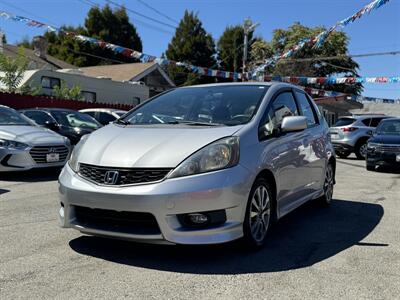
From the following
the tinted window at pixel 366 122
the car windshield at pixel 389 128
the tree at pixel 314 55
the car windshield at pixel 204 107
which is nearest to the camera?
the car windshield at pixel 204 107

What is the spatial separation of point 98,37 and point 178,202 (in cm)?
5159

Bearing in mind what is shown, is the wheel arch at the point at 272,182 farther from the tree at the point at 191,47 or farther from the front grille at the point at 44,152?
the tree at the point at 191,47

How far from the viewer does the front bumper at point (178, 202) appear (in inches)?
148

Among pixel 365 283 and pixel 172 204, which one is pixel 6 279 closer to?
pixel 172 204

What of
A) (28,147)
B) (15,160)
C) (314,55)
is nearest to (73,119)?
(28,147)

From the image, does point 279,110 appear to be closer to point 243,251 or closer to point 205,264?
point 243,251

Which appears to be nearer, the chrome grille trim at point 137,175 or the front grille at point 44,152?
the chrome grille trim at point 137,175

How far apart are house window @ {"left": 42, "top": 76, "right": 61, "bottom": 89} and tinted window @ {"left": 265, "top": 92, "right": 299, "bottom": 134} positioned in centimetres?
2044

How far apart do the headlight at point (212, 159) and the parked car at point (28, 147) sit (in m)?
5.68

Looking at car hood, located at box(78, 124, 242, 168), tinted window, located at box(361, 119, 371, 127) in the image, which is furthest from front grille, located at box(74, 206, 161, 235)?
tinted window, located at box(361, 119, 371, 127)

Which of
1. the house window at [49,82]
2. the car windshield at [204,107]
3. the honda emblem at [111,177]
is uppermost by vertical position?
the house window at [49,82]

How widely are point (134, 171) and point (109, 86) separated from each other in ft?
78.8

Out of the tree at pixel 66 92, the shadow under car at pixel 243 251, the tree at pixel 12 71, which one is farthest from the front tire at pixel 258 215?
the tree at pixel 66 92

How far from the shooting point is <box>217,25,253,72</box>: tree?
5791 centimetres
